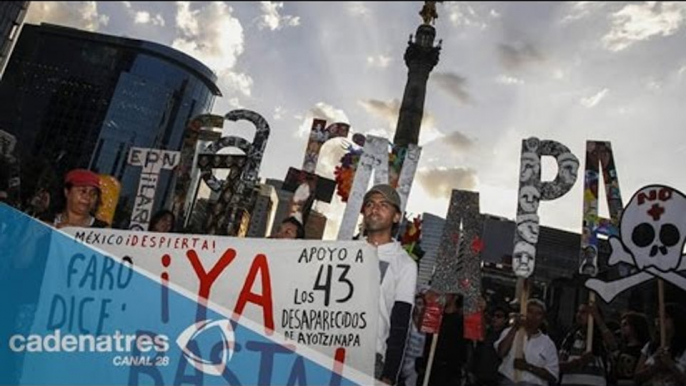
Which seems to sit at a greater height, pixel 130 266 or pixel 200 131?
pixel 200 131

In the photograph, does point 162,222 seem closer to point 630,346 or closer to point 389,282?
point 389,282

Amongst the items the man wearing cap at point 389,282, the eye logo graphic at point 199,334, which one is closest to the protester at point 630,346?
the man wearing cap at point 389,282

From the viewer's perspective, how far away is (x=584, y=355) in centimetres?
604

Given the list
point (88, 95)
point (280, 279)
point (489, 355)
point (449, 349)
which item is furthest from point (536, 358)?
point (88, 95)

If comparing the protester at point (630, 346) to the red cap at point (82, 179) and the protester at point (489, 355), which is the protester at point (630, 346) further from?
the red cap at point (82, 179)

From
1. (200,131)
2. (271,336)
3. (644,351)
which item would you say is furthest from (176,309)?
(200,131)

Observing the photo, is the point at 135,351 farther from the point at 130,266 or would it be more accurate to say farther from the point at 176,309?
the point at 130,266

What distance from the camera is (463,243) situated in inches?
300

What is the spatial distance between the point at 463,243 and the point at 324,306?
431cm

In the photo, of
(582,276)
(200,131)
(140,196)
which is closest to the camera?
(582,276)

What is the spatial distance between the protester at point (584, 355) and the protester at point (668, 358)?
0.57 m

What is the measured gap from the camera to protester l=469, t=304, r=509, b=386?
274 inches

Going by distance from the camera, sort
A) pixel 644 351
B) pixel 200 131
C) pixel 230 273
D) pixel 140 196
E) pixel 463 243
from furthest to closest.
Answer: pixel 200 131 → pixel 140 196 → pixel 463 243 → pixel 644 351 → pixel 230 273

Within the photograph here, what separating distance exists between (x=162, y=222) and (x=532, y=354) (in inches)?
176
